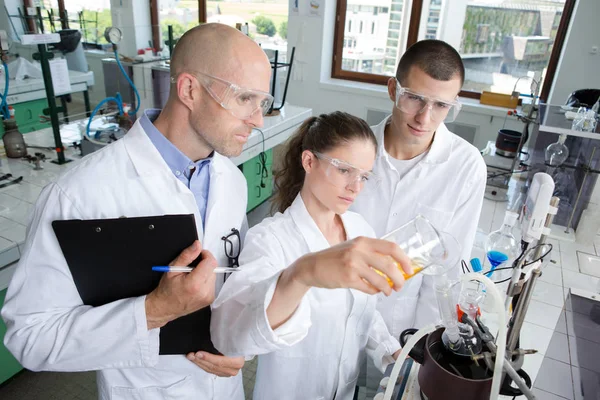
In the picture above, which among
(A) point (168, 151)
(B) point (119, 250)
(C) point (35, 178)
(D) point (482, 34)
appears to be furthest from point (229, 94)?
(D) point (482, 34)

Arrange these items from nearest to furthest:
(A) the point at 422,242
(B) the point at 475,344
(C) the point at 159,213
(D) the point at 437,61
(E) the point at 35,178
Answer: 1. (A) the point at 422,242
2. (B) the point at 475,344
3. (C) the point at 159,213
4. (D) the point at 437,61
5. (E) the point at 35,178

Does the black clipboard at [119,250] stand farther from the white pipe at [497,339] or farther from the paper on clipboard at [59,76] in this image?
the paper on clipboard at [59,76]

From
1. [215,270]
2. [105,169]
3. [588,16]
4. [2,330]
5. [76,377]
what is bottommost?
[76,377]

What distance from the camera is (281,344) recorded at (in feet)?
2.66

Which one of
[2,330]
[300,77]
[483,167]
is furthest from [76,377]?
[300,77]

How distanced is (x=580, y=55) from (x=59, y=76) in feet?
15.3

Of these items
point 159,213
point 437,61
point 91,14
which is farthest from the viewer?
point 91,14

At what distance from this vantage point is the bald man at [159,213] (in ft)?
3.08

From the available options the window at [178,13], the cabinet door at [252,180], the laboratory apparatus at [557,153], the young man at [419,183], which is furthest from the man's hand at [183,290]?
the window at [178,13]

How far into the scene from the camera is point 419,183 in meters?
1.60

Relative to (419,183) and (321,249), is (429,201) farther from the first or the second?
(321,249)

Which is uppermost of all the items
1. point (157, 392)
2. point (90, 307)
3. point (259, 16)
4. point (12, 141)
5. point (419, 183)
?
point (259, 16)

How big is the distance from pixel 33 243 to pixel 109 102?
108 inches

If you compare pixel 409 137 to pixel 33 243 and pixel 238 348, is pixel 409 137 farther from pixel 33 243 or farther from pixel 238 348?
pixel 33 243
